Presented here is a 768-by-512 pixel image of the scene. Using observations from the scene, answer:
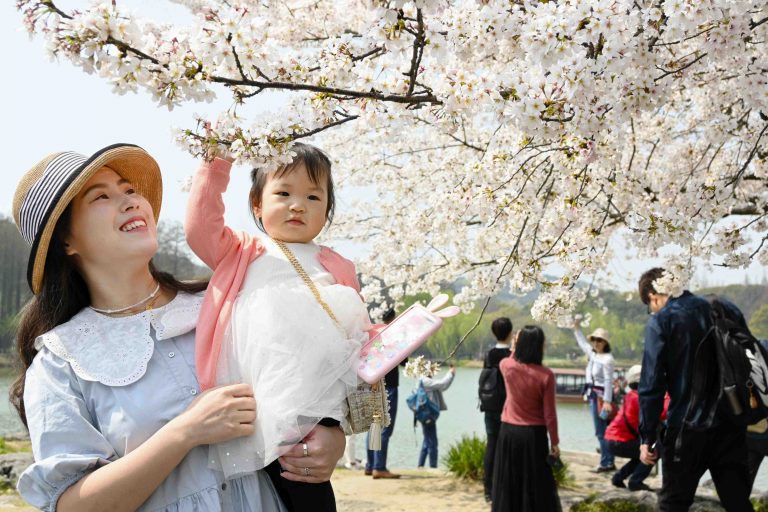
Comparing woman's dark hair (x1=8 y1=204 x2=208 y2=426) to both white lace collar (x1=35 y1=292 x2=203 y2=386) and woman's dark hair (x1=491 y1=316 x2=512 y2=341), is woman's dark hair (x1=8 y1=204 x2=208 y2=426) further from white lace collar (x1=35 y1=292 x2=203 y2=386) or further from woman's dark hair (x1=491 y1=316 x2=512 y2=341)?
woman's dark hair (x1=491 y1=316 x2=512 y2=341)

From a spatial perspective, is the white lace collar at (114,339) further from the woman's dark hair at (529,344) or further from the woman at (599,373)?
the woman at (599,373)

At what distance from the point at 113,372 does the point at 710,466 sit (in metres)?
3.15

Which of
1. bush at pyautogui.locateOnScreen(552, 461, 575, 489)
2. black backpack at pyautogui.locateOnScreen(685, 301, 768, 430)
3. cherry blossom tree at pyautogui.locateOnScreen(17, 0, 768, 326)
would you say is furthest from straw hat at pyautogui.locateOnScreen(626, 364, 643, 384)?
cherry blossom tree at pyautogui.locateOnScreen(17, 0, 768, 326)

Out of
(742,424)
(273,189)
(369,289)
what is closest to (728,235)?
(742,424)

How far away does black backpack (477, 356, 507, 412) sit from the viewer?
5547 millimetres

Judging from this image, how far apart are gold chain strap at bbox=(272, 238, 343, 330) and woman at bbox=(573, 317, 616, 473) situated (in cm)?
507

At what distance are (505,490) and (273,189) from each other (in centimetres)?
363

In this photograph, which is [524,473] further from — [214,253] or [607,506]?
[214,253]

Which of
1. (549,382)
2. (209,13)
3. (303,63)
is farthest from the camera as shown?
(549,382)

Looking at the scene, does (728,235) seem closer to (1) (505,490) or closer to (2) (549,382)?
(2) (549,382)

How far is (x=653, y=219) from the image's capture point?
2572 millimetres

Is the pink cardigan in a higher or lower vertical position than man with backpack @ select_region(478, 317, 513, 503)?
higher

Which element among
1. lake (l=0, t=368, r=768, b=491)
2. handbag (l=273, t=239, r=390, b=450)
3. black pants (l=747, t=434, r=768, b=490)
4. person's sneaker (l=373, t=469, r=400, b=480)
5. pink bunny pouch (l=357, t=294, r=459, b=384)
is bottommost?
lake (l=0, t=368, r=768, b=491)

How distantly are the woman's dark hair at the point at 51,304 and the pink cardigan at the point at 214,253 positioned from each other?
287mm
